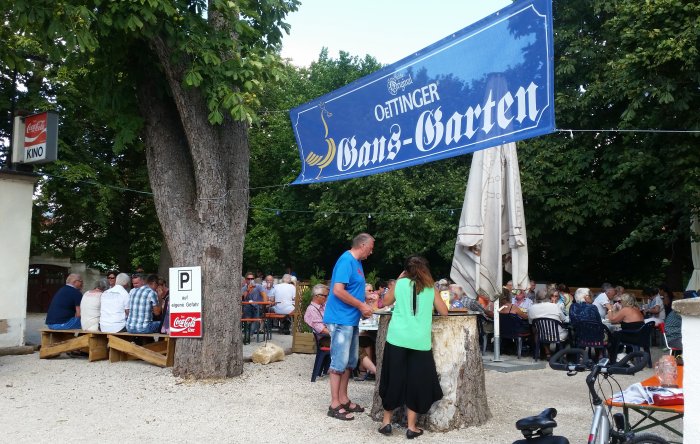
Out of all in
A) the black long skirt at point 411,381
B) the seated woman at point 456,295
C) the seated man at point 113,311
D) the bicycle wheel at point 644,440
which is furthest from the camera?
the seated woman at point 456,295

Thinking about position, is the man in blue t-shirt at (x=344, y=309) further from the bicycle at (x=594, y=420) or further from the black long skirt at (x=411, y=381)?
the bicycle at (x=594, y=420)

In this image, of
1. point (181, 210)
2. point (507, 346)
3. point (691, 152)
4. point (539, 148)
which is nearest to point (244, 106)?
point (181, 210)

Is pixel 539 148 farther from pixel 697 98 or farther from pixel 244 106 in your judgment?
pixel 244 106

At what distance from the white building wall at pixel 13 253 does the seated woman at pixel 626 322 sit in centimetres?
Result: 1028

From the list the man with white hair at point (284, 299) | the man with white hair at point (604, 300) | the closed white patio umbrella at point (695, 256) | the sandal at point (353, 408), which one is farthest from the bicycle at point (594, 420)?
the closed white patio umbrella at point (695, 256)

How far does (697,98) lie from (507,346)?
7.89 m

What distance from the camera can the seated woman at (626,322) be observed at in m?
10.8

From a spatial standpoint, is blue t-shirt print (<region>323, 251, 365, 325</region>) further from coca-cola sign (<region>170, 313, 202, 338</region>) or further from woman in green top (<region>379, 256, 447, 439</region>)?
coca-cola sign (<region>170, 313, 202, 338</region>)

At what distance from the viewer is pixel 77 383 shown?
9188mm

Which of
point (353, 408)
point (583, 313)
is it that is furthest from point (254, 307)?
point (353, 408)

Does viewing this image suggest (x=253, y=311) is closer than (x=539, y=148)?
Yes

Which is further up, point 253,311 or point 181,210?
point 181,210

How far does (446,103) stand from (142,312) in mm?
6177

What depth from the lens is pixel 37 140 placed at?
12875 millimetres
